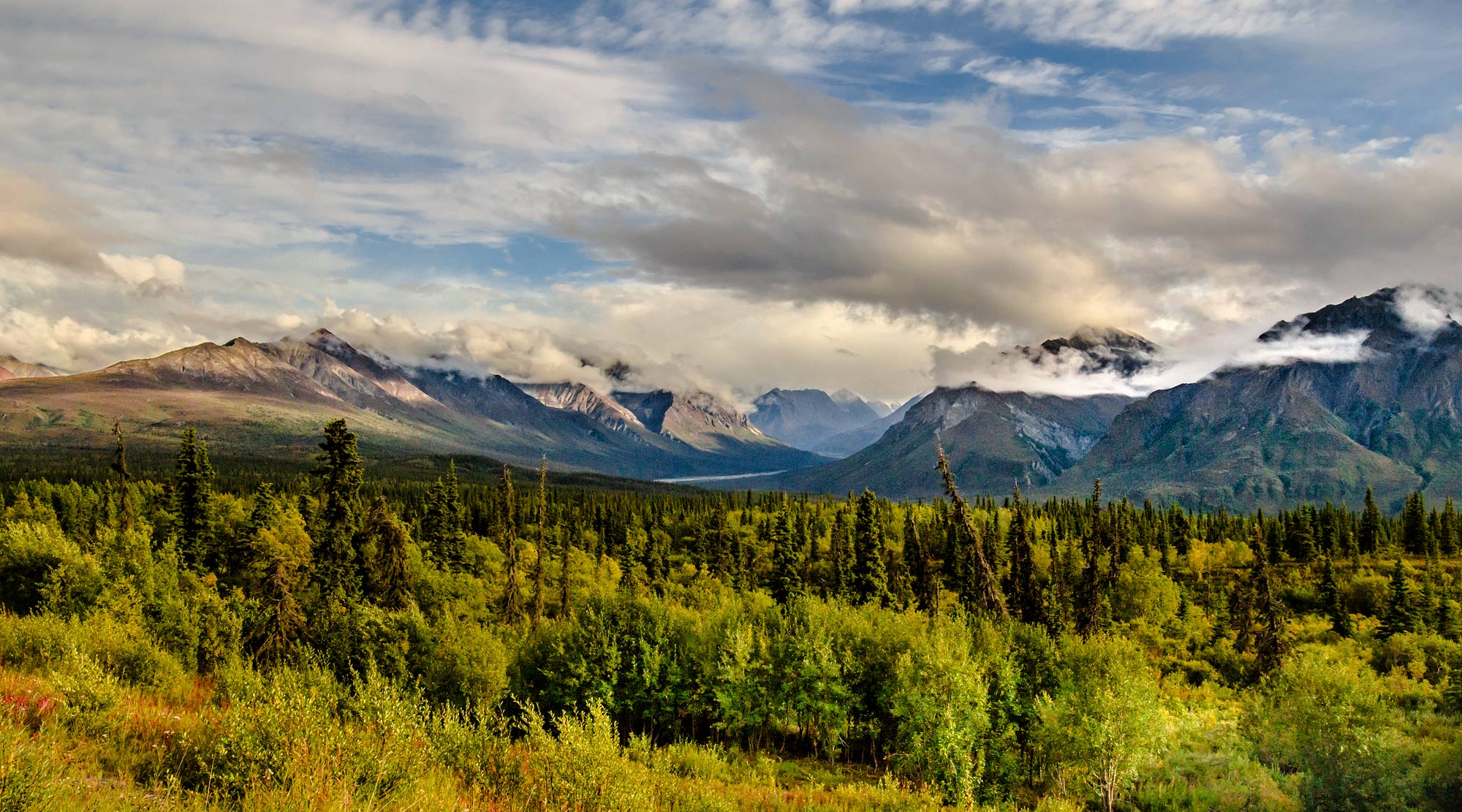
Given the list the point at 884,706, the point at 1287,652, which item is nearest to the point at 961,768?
the point at 884,706

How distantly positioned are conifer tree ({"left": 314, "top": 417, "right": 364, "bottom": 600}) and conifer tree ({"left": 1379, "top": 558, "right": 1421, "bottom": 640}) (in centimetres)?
11622

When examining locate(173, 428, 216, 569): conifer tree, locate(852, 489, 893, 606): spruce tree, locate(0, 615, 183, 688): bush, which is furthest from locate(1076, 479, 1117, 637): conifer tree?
locate(173, 428, 216, 569): conifer tree

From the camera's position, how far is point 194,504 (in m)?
79.5

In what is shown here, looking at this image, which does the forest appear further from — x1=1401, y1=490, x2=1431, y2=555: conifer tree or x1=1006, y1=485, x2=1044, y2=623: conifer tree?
x1=1401, y1=490, x2=1431, y2=555: conifer tree

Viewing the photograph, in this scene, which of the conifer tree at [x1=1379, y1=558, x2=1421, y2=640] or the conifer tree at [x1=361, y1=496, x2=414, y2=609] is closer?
the conifer tree at [x1=361, y1=496, x2=414, y2=609]

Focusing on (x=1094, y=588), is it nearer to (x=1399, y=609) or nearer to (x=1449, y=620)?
(x=1399, y=609)

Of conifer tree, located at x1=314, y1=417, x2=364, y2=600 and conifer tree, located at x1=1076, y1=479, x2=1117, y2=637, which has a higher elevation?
conifer tree, located at x1=314, y1=417, x2=364, y2=600

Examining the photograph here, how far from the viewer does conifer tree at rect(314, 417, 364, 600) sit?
53531 millimetres

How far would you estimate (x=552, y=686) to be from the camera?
55844 mm

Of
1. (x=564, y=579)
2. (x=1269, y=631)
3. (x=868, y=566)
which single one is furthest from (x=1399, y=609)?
(x=564, y=579)

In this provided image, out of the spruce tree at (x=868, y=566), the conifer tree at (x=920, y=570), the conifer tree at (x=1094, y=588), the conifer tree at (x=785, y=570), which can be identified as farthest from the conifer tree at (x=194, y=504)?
the conifer tree at (x=1094, y=588)

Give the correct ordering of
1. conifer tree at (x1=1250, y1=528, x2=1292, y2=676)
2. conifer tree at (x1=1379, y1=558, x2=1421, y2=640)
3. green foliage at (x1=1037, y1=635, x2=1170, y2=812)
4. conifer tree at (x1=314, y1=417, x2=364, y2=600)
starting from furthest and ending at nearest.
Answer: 1. conifer tree at (x1=1379, y1=558, x2=1421, y2=640)
2. conifer tree at (x1=1250, y1=528, x2=1292, y2=676)
3. conifer tree at (x1=314, y1=417, x2=364, y2=600)
4. green foliage at (x1=1037, y1=635, x2=1170, y2=812)

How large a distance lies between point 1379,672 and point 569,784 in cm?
10640

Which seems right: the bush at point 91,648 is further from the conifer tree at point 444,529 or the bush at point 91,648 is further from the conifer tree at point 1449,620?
the conifer tree at point 1449,620
